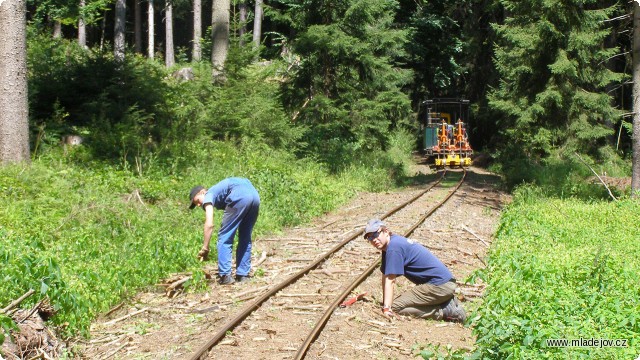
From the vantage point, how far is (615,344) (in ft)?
21.3

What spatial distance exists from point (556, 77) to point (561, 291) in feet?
62.4

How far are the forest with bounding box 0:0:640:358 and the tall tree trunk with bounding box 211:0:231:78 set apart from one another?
43 mm

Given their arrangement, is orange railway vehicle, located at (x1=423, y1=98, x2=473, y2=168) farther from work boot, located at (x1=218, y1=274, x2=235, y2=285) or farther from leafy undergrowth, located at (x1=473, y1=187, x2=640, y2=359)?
work boot, located at (x1=218, y1=274, x2=235, y2=285)

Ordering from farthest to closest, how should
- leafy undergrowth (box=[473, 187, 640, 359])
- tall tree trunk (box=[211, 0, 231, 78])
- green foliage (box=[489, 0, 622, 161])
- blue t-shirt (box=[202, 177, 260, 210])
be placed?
1. green foliage (box=[489, 0, 622, 161])
2. tall tree trunk (box=[211, 0, 231, 78])
3. blue t-shirt (box=[202, 177, 260, 210])
4. leafy undergrowth (box=[473, 187, 640, 359])

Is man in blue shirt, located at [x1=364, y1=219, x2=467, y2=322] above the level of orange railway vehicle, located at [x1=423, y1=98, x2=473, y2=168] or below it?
below

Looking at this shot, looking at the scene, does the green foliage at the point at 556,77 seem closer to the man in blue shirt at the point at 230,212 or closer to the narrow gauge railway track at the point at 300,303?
the narrow gauge railway track at the point at 300,303

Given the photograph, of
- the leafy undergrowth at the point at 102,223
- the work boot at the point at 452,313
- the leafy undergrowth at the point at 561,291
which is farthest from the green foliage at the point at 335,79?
the work boot at the point at 452,313

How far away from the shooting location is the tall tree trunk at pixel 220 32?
22.0m

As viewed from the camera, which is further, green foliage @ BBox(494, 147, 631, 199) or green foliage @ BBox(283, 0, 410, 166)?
green foliage @ BBox(283, 0, 410, 166)

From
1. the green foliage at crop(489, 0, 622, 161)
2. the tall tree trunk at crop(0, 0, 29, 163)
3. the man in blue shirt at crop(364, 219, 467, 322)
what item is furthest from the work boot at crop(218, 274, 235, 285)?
the green foliage at crop(489, 0, 622, 161)

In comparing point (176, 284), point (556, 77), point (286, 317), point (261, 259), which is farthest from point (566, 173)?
point (286, 317)

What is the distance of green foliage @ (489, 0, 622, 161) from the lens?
24.7 meters

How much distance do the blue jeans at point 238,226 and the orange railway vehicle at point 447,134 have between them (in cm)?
2268

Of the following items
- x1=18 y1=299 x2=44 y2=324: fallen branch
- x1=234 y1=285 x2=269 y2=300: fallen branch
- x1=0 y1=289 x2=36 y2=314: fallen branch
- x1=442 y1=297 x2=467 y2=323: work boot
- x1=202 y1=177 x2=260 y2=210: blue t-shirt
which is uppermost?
x1=202 y1=177 x2=260 y2=210: blue t-shirt
